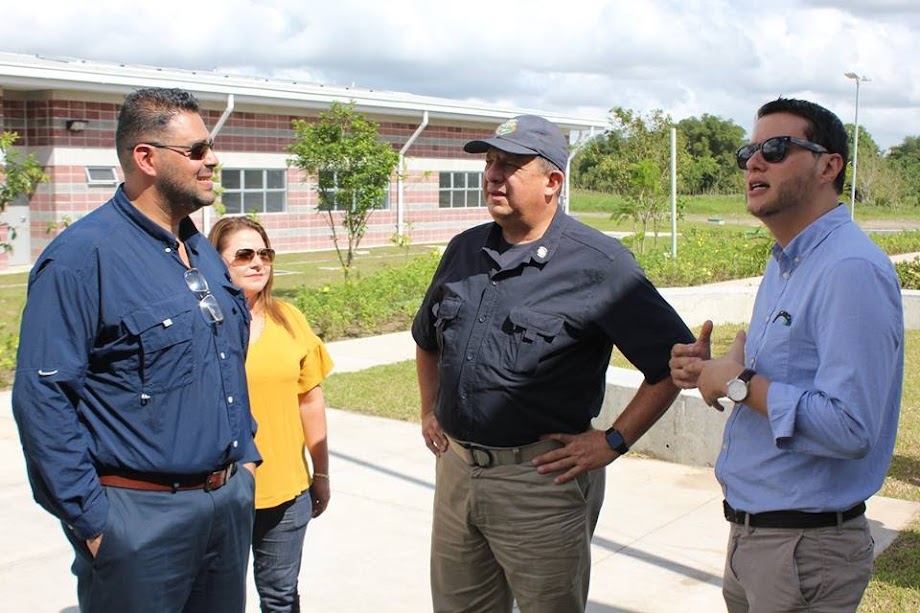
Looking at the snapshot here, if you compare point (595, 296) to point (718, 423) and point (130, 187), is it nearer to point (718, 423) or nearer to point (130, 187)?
point (130, 187)

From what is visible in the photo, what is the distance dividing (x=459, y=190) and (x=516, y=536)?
87.8ft

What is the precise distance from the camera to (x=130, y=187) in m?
2.99

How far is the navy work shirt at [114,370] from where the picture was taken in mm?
2688

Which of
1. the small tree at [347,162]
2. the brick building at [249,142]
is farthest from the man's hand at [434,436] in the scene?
the small tree at [347,162]

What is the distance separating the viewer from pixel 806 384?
2.65 meters

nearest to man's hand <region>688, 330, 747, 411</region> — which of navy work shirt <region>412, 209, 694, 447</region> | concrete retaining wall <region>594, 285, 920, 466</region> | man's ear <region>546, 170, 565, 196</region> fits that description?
navy work shirt <region>412, 209, 694, 447</region>

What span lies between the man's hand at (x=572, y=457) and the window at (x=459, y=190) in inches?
1017

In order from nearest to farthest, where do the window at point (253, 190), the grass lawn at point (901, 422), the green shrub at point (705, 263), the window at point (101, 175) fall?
the grass lawn at point (901, 422) < the green shrub at point (705, 263) < the window at point (101, 175) < the window at point (253, 190)

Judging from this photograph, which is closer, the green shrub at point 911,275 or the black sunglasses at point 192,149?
the black sunglasses at point 192,149

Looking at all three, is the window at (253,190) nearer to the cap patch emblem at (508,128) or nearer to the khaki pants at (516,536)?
the cap patch emblem at (508,128)

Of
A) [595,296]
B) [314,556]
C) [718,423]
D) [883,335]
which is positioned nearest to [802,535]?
[883,335]

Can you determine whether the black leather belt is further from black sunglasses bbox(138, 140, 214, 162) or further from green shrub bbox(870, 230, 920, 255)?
green shrub bbox(870, 230, 920, 255)

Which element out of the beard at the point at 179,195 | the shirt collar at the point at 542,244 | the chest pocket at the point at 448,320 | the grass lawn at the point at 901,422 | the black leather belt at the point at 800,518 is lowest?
the grass lawn at the point at 901,422

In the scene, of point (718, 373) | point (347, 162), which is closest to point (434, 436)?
point (718, 373)
